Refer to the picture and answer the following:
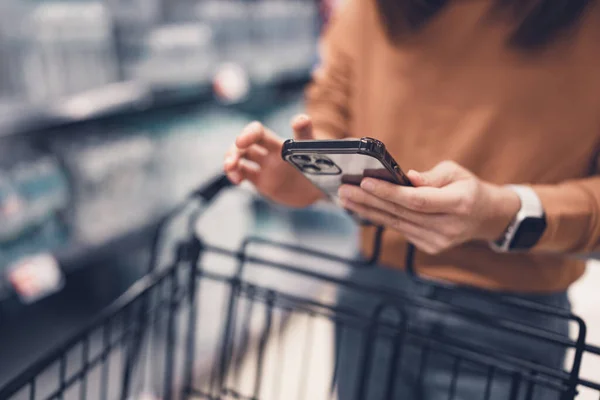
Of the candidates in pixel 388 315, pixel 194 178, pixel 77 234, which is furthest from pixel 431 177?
pixel 194 178

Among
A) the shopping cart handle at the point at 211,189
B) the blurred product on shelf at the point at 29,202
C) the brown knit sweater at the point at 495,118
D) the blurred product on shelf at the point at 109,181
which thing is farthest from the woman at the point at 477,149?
the blurred product on shelf at the point at 109,181

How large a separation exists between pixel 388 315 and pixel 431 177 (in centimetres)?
40

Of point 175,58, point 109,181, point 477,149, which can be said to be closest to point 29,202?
point 109,181

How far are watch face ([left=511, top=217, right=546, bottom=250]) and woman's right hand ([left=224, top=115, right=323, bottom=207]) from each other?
0.30 metres

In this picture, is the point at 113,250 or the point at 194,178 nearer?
the point at 113,250

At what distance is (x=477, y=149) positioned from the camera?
83 centimetres

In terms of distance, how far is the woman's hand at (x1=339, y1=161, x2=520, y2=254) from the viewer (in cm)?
60

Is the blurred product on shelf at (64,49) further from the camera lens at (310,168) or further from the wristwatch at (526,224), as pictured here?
the wristwatch at (526,224)

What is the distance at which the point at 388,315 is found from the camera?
0.96m

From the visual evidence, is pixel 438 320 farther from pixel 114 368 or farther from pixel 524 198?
pixel 114 368

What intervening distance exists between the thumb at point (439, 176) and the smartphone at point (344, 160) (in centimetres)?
1

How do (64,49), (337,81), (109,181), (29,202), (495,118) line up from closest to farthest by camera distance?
(495,118) → (337,81) → (29,202) → (64,49) → (109,181)

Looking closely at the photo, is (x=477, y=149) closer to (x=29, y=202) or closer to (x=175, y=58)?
(x=29, y=202)

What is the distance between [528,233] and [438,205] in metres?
0.18
